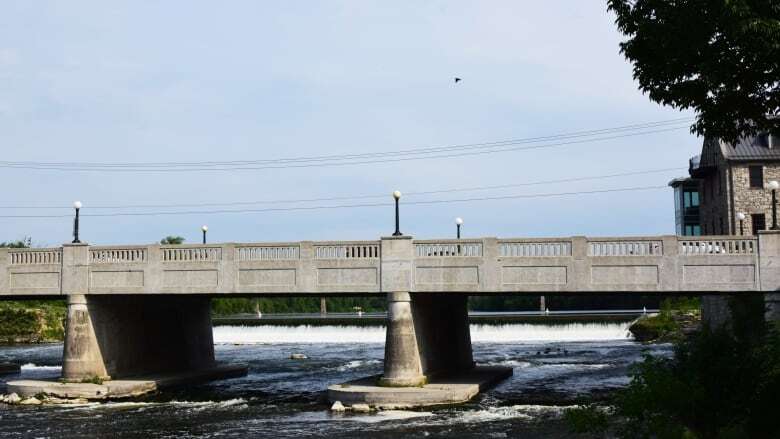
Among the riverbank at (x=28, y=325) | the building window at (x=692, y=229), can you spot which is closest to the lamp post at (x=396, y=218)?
the building window at (x=692, y=229)

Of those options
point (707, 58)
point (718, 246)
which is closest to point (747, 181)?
point (718, 246)

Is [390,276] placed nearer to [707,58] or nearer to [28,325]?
[707,58]

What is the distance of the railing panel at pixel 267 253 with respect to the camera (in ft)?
116

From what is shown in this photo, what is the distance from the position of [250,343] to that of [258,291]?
37505mm

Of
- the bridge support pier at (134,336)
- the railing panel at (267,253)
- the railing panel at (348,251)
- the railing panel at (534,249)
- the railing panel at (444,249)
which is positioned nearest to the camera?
the railing panel at (534,249)

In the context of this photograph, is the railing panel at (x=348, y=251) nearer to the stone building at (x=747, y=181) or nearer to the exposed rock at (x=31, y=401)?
the exposed rock at (x=31, y=401)

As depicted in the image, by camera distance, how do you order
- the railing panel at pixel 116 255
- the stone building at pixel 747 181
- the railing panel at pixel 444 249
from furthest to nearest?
the stone building at pixel 747 181, the railing panel at pixel 116 255, the railing panel at pixel 444 249

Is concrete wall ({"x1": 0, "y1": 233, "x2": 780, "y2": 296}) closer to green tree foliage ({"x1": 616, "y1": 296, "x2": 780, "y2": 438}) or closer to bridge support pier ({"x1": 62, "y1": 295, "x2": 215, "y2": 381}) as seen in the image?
bridge support pier ({"x1": 62, "y1": 295, "x2": 215, "y2": 381})

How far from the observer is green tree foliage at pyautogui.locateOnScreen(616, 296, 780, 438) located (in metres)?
17.5

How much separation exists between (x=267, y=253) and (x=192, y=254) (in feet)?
10.7

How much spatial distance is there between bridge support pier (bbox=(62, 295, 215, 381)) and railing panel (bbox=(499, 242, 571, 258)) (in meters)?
15.9

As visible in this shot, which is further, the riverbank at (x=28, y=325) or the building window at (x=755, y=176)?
the riverbank at (x=28, y=325)

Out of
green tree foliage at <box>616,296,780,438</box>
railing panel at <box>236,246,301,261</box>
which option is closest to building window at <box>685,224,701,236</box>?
railing panel at <box>236,246,301,261</box>

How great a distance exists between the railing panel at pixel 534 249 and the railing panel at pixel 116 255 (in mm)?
15017
